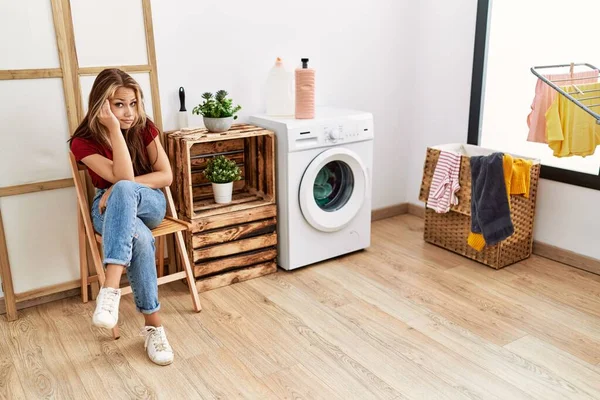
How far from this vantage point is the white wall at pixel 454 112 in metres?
2.92

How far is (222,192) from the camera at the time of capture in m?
2.78

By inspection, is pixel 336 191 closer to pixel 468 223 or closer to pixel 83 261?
pixel 468 223

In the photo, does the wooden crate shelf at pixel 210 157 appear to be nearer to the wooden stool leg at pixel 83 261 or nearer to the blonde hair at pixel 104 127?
the blonde hair at pixel 104 127

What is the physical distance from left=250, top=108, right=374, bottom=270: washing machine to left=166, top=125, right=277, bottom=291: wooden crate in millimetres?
70

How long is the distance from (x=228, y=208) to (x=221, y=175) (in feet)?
0.53

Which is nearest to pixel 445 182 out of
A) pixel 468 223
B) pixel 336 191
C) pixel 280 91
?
pixel 468 223

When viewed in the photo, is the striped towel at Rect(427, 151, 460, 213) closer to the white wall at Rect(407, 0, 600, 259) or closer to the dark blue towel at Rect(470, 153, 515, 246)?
the dark blue towel at Rect(470, 153, 515, 246)

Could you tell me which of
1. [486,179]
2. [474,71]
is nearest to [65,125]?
[486,179]

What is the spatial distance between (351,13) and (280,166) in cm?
112

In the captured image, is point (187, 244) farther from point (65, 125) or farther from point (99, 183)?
point (65, 125)

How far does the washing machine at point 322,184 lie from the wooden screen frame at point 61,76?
0.79 meters

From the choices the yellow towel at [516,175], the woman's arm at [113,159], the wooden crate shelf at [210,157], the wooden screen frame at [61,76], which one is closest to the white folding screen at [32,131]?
the wooden screen frame at [61,76]

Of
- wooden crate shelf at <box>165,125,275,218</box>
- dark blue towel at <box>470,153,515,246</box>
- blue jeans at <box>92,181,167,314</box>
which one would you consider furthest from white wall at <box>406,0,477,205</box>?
blue jeans at <box>92,181,167,314</box>

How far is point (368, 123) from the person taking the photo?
298 centimetres
